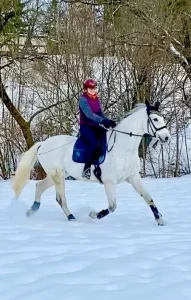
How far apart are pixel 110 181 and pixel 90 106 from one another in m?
0.92

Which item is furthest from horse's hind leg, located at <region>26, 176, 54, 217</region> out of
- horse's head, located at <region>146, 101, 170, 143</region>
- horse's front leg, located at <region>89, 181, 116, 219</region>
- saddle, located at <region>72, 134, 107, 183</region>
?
horse's head, located at <region>146, 101, 170, 143</region>

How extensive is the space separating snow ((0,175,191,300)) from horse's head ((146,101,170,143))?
1004 mm

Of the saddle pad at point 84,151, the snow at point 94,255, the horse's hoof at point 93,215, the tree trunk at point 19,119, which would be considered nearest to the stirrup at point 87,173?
the saddle pad at point 84,151

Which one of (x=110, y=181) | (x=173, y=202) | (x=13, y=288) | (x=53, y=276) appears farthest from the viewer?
(x=173, y=202)

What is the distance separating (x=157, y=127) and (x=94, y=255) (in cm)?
195

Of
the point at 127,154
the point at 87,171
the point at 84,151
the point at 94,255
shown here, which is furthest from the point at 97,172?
the point at 94,255

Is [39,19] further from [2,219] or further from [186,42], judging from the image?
[2,219]

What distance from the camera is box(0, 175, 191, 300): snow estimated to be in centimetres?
306

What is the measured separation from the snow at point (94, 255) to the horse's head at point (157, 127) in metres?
1.00

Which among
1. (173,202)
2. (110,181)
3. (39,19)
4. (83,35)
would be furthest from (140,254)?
(39,19)

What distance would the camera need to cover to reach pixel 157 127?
5426 mm

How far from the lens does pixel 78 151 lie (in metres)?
5.86

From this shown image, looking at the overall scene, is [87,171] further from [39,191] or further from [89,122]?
[39,191]

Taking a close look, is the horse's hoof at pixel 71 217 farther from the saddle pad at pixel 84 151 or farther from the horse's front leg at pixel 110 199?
the saddle pad at pixel 84 151
